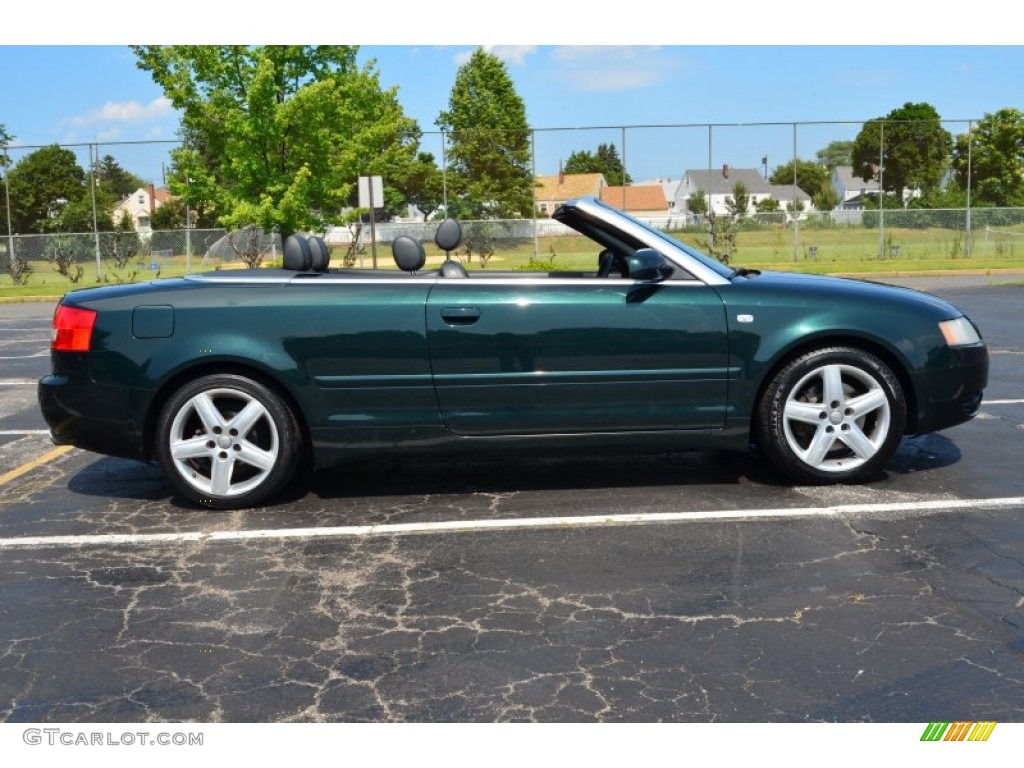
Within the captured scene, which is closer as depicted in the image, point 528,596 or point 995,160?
point 528,596

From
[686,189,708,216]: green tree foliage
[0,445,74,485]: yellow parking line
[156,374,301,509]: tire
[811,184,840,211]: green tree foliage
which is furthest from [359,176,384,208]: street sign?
[811,184,840,211]: green tree foliage

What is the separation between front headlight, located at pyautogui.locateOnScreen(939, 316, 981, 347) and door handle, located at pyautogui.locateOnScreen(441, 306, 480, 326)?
237 cm

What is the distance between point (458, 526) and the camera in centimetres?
471

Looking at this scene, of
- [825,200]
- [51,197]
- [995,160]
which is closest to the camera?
[995,160]

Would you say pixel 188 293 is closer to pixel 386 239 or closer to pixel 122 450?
pixel 122 450

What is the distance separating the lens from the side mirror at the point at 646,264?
4.96 metres

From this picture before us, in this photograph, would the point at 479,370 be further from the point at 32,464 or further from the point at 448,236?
the point at 32,464

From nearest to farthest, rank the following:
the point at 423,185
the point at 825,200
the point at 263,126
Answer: the point at 263,126 < the point at 423,185 < the point at 825,200

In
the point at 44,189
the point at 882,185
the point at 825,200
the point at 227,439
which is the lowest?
the point at 227,439

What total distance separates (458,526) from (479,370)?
760 millimetres

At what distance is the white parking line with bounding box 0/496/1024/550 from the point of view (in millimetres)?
4625

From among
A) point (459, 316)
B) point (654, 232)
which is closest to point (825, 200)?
point (654, 232)

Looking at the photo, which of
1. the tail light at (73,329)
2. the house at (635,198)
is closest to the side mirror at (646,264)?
the tail light at (73,329)

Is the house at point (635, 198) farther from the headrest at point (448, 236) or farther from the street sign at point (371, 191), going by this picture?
the headrest at point (448, 236)
